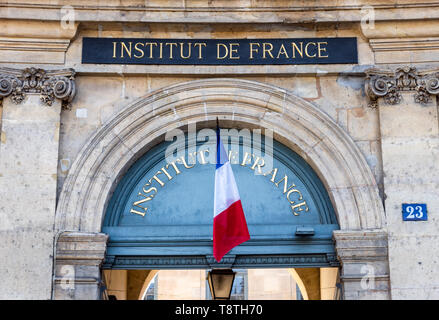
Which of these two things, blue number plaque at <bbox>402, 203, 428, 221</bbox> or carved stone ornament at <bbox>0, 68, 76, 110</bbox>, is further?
carved stone ornament at <bbox>0, 68, 76, 110</bbox>

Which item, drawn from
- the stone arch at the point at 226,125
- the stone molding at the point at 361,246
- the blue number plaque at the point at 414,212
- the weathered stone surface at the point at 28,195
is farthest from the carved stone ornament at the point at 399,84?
the weathered stone surface at the point at 28,195

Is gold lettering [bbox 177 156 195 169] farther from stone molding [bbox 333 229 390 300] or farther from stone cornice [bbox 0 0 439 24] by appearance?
stone molding [bbox 333 229 390 300]

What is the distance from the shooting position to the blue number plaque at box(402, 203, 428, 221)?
866 centimetres

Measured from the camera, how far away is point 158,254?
8969mm

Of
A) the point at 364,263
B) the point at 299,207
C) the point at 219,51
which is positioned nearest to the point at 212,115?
the point at 219,51

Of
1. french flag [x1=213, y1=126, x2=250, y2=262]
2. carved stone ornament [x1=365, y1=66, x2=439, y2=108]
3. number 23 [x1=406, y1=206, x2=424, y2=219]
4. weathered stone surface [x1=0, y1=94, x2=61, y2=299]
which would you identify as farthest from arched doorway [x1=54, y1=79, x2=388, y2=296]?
french flag [x1=213, y1=126, x2=250, y2=262]

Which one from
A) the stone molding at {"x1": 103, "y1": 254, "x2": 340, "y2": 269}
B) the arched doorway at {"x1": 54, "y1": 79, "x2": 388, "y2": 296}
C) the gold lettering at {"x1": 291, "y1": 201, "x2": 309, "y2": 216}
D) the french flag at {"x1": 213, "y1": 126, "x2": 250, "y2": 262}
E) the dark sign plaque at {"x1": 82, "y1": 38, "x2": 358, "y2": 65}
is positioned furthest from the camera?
the dark sign plaque at {"x1": 82, "y1": 38, "x2": 358, "y2": 65}

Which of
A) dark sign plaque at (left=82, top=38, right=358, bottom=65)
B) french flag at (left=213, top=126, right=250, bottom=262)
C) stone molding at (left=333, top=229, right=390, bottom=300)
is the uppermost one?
dark sign plaque at (left=82, top=38, right=358, bottom=65)

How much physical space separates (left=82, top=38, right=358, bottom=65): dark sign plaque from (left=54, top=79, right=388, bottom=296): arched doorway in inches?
11.2

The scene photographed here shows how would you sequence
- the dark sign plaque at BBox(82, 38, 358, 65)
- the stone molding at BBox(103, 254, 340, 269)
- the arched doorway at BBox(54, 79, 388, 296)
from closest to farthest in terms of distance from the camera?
the arched doorway at BBox(54, 79, 388, 296) < the stone molding at BBox(103, 254, 340, 269) < the dark sign plaque at BBox(82, 38, 358, 65)

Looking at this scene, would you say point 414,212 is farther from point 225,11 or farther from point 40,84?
point 40,84

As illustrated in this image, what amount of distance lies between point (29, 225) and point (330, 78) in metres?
3.39

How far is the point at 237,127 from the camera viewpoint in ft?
30.8

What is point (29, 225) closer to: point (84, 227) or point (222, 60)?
point (84, 227)
